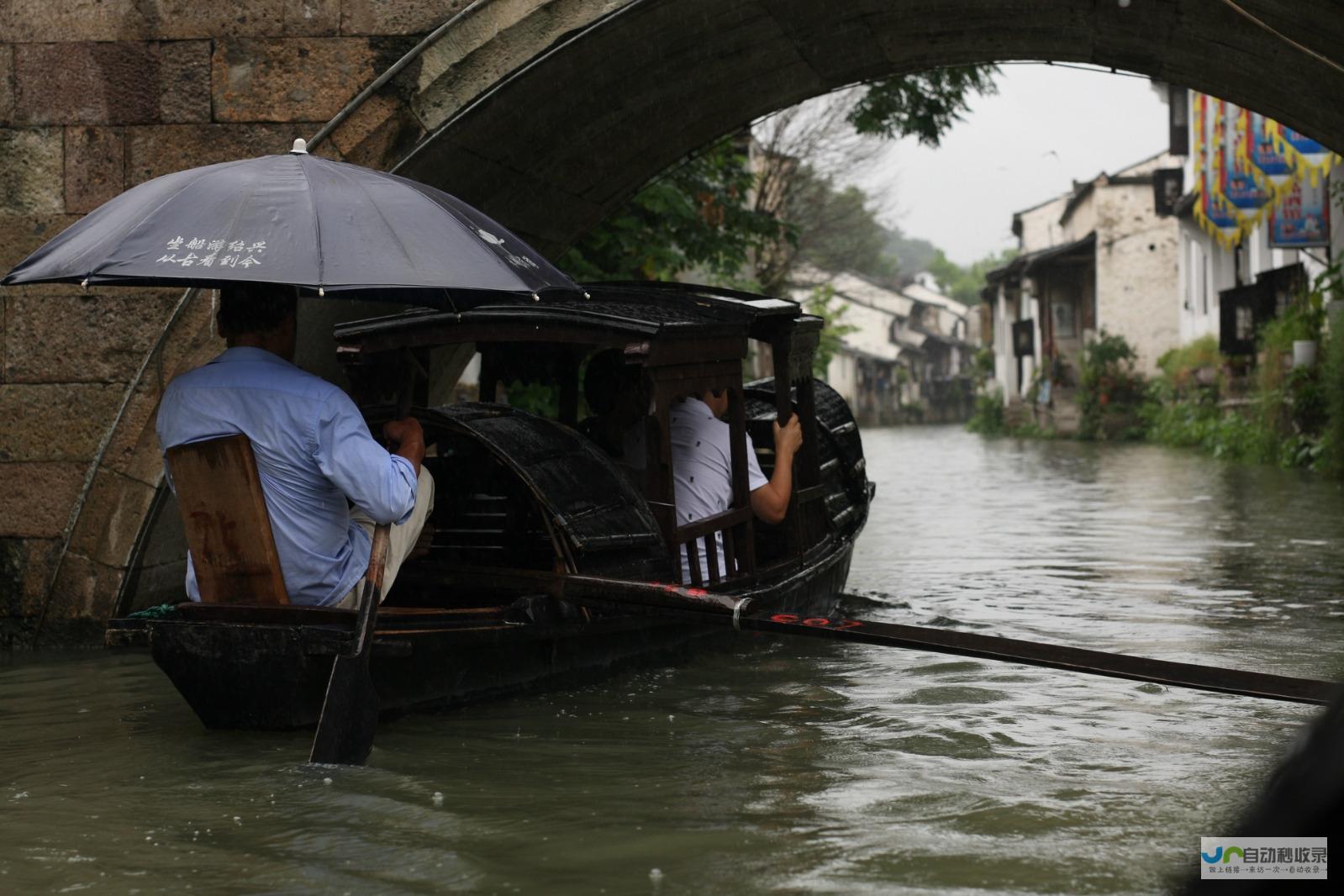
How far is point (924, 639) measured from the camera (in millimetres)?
4863

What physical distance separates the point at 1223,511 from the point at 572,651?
34.1 feet

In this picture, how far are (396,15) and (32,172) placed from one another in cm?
194

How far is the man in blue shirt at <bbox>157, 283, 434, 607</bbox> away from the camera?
511 centimetres

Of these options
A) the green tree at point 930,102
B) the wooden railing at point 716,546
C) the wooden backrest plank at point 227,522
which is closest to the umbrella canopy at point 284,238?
the wooden backrest plank at point 227,522

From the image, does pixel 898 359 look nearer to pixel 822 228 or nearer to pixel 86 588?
pixel 822 228

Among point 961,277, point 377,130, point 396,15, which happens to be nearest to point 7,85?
point 377,130

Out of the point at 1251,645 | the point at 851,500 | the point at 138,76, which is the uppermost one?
the point at 138,76

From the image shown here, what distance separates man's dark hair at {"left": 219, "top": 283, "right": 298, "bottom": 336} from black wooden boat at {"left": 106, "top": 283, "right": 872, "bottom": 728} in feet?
2.63

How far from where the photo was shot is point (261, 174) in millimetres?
5117

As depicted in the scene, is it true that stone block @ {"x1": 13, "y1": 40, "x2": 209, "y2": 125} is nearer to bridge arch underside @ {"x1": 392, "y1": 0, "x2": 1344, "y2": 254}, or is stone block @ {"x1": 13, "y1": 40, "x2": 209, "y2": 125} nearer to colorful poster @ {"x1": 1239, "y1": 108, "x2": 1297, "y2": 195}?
bridge arch underside @ {"x1": 392, "y1": 0, "x2": 1344, "y2": 254}

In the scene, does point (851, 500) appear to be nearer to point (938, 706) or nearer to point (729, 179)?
point (938, 706)

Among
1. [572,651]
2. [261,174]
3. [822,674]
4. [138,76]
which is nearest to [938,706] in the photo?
[822,674]

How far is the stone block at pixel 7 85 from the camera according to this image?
308 inches
